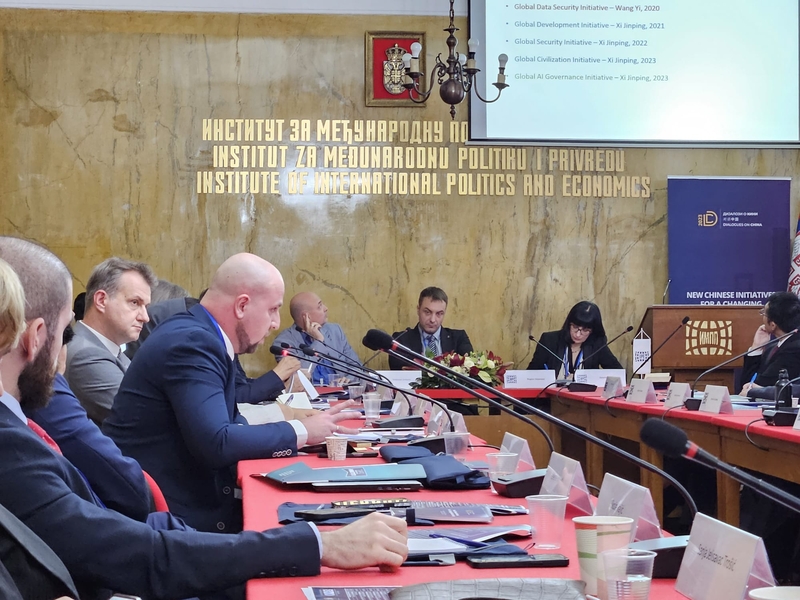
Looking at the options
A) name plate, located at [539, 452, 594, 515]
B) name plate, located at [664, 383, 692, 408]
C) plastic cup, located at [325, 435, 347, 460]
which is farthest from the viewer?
name plate, located at [664, 383, 692, 408]

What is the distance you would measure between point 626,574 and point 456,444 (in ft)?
5.73

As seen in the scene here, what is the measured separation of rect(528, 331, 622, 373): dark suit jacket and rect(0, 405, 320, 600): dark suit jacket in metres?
5.74

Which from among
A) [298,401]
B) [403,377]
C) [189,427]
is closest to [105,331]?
[298,401]

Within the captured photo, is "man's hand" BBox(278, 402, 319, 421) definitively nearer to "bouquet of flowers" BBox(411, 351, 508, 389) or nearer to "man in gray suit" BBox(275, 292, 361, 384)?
"bouquet of flowers" BBox(411, 351, 508, 389)

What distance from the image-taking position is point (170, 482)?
273 centimetres

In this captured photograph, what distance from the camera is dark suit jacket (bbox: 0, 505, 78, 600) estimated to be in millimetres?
1369

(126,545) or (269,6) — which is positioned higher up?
(269,6)

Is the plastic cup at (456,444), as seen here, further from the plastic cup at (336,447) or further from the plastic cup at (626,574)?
the plastic cup at (626,574)

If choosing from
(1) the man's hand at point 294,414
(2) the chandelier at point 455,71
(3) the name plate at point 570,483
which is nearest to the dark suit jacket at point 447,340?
(2) the chandelier at point 455,71

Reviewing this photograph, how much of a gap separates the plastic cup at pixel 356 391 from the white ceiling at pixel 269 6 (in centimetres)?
374

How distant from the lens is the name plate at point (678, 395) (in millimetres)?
4703

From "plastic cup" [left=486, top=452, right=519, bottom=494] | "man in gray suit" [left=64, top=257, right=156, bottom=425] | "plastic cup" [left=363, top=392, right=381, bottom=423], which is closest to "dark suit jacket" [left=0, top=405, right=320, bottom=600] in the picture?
"plastic cup" [left=486, top=452, right=519, bottom=494]

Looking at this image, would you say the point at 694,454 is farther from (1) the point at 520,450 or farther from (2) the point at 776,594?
(1) the point at 520,450

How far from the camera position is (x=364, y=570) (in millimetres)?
1564
